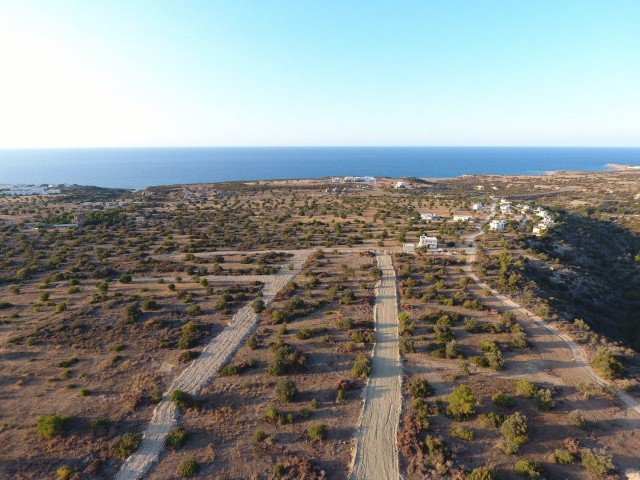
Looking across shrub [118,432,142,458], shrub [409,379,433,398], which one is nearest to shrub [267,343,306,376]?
shrub [409,379,433,398]

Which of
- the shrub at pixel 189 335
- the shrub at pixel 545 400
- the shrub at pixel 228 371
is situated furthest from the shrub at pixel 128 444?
the shrub at pixel 545 400

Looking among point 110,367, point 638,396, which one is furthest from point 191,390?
point 638,396

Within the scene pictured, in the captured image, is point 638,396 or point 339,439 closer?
point 339,439

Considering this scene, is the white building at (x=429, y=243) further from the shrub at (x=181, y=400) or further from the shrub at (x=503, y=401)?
the shrub at (x=181, y=400)

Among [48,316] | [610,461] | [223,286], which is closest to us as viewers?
[610,461]

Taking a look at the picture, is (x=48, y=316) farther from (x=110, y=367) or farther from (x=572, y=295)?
(x=572, y=295)
